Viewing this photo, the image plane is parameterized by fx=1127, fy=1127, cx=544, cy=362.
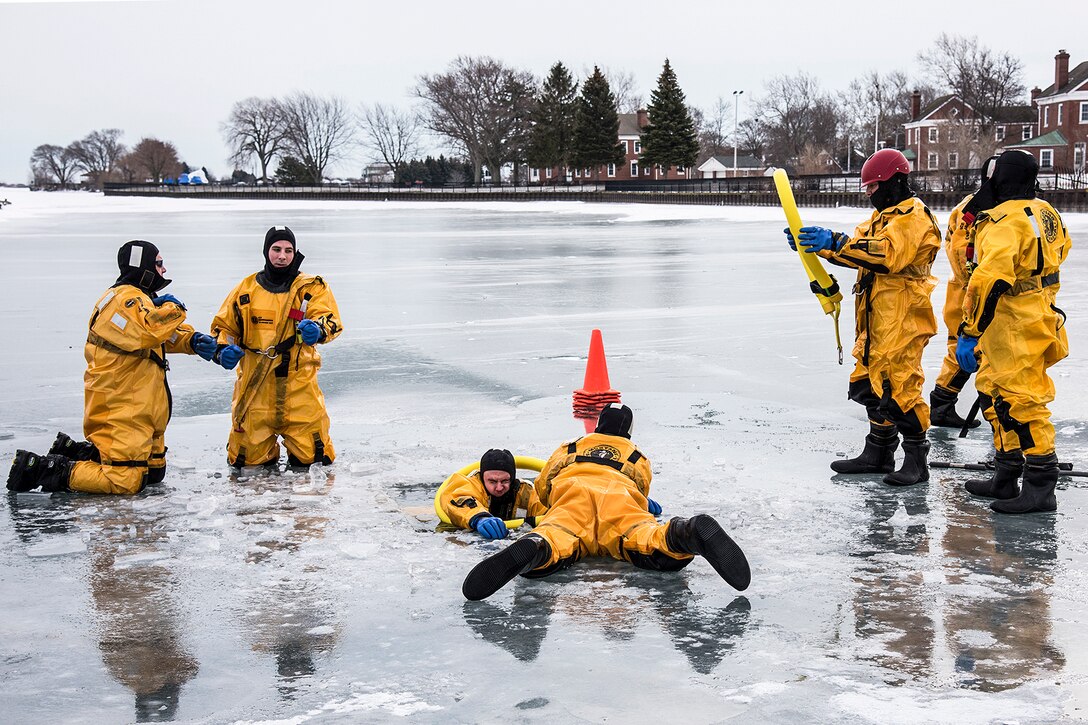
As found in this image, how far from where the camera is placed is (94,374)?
20.8 ft

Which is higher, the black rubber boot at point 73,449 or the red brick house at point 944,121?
the red brick house at point 944,121

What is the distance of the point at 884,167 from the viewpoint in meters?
6.39

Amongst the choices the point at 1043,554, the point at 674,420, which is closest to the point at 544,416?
the point at 674,420

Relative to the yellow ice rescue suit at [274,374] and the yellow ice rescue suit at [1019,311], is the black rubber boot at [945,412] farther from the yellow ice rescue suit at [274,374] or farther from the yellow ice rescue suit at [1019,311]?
the yellow ice rescue suit at [274,374]

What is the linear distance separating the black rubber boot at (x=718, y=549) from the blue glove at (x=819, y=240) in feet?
7.94

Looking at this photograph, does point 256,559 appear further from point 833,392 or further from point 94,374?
point 833,392

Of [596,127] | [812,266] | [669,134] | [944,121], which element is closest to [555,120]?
[596,127]

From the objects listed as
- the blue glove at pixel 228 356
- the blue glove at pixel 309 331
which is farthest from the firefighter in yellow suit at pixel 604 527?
the blue glove at pixel 228 356

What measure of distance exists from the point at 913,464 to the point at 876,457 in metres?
0.25

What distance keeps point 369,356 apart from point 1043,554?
6808 mm

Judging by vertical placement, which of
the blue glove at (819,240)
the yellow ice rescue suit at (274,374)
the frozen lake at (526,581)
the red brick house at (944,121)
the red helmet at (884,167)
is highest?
the red brick house at (944,121)

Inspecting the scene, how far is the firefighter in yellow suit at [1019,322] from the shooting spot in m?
5.60

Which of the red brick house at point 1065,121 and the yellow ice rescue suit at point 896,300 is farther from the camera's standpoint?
the red brick house at point 1065,121

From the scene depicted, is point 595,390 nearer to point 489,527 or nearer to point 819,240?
point 819,240
